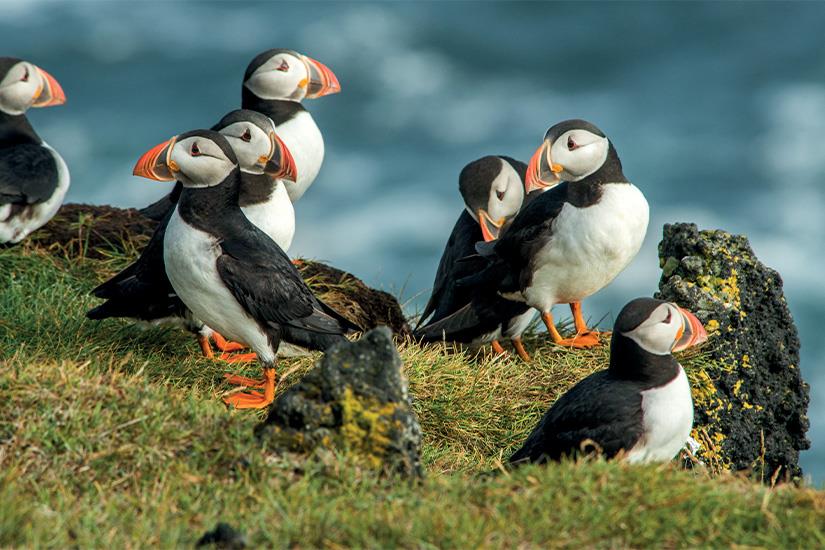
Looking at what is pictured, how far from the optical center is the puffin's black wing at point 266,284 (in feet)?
20.4

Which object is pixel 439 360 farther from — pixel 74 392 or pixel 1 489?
pixel 1 489

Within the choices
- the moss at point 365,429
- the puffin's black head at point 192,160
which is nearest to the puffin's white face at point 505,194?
the puffin's black head at point 192,160

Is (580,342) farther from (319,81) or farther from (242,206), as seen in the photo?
(319,81)

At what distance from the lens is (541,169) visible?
7309mm

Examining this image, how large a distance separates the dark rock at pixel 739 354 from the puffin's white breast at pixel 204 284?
2976 mm

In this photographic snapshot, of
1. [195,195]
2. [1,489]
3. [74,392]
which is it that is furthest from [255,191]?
[1,489]

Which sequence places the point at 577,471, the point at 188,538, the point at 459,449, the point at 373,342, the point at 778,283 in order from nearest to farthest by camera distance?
1. the point at 188,538
2. the point at 577,471
3. the point at 373,342
4. the point at 459,449
5. the point at 778,283

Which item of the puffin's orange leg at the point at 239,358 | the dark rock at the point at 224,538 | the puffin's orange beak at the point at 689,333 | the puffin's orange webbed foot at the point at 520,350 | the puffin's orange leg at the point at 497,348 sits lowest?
the dark rock at the point at 224,538

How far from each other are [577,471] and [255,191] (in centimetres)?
377

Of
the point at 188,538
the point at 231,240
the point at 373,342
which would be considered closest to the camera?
the point at 188,538

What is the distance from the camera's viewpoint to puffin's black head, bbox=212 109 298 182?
7.29 metres

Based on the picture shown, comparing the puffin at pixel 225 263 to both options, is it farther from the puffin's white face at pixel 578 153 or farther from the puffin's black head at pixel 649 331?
the puffin's white face at pixel 578 153

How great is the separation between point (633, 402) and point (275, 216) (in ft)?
10.2

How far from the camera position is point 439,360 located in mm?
7445
